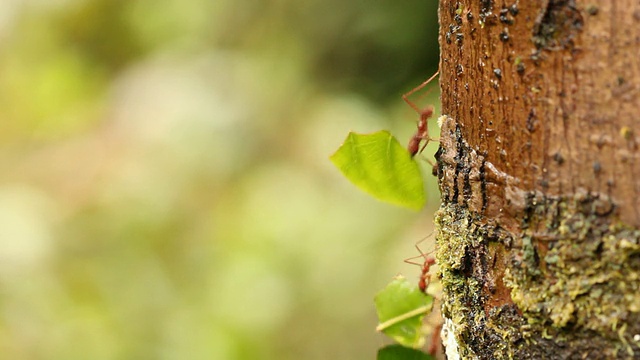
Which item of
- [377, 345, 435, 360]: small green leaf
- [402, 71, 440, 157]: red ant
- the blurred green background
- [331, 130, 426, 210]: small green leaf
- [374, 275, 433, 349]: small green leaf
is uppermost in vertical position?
the blurred green background

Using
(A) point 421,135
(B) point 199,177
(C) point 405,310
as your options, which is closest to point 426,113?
(A) point 421,135

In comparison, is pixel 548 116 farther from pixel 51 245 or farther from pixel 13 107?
pixel 13 107

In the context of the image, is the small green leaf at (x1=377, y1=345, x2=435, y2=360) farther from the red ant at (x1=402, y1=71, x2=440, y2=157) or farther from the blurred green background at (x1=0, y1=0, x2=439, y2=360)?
the blurred green background at (x1=0, y1=0, x2=439, y2=360)

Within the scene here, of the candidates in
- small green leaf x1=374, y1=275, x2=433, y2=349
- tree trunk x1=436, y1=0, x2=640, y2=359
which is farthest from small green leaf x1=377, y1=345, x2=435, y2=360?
tree trunk x1=436, y1=0, x2=640, y2=359

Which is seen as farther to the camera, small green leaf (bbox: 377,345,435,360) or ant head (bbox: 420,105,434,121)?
ant head (bbox: 420,105,434,121)

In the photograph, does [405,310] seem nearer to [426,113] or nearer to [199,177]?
[426,113]
